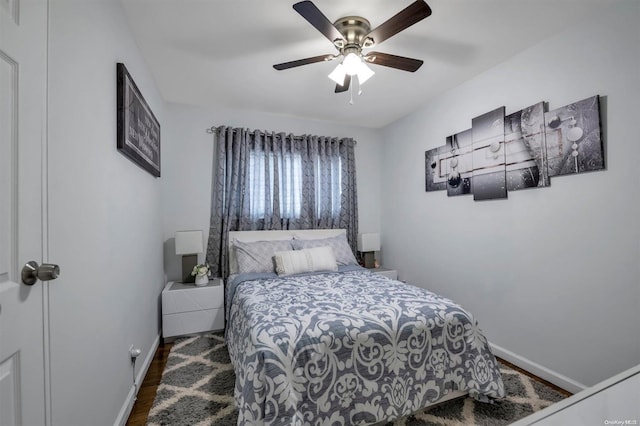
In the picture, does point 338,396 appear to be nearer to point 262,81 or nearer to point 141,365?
point 141,365

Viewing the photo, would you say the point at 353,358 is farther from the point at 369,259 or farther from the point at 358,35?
the point at 369,259

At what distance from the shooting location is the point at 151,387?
1929 mm

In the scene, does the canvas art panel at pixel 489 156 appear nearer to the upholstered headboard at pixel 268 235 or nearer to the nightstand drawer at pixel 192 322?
the upholstered headboard at pixel 268 235

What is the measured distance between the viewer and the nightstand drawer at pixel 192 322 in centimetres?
260

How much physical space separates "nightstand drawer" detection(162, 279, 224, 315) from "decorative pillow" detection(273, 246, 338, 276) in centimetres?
69

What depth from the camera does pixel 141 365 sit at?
1995mm

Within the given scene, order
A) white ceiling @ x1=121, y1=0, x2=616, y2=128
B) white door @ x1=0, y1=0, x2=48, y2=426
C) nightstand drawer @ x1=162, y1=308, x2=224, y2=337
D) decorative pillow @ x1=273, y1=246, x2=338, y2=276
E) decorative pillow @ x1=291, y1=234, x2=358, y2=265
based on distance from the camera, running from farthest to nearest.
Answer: decorative pillow @ x1=291, y1=234, x2=358, y2=265, decorative pillow @ x1=273, y1=246, x2=338, y2=276, nightstand drawer @ x1=162, y1=308, x2=224, y2=337, white ceiling @ x1=121, y1=0, x2=616, y2=128, white door @ x1=0, y1=0, x2=48, y2=426

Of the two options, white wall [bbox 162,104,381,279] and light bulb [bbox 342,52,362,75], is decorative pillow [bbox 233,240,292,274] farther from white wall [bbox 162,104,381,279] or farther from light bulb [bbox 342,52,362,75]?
light bulb [bbox 342,52,362,75]

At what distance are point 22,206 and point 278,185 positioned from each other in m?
2.70

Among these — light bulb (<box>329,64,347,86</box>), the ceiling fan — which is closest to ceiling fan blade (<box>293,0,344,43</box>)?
the ceiling fan

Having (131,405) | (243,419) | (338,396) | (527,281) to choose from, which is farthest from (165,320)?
(527,281)

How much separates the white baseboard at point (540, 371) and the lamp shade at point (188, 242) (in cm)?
305

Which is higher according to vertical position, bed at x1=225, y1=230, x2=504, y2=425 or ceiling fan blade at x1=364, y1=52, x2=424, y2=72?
ceiling fan blade at x1=364, y1=52, x2=424, y2=72

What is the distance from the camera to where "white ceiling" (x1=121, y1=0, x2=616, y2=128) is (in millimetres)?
1692
